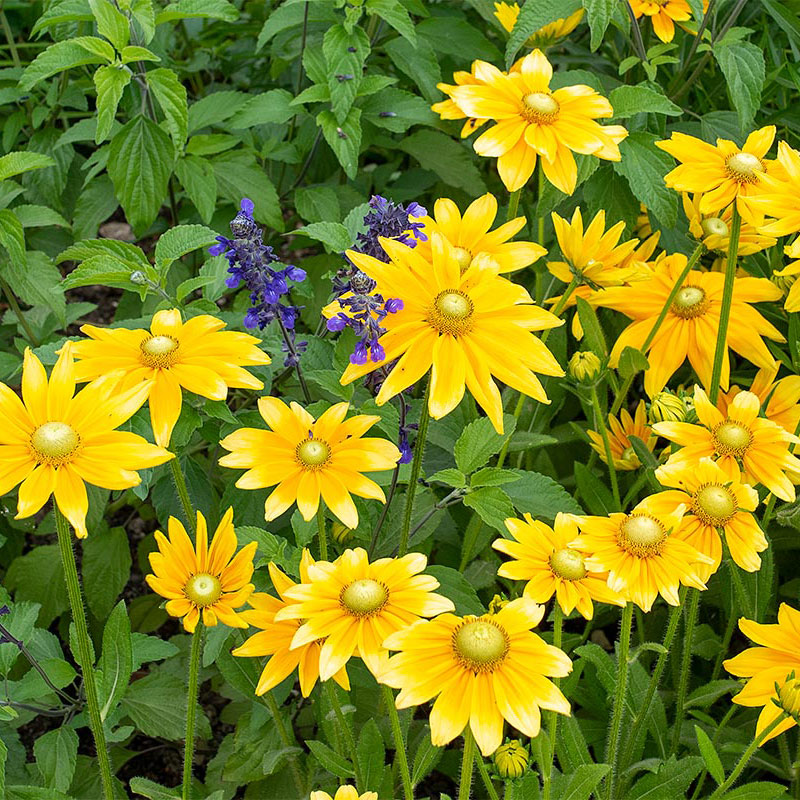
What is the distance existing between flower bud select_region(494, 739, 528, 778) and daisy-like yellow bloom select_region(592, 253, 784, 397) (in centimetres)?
81

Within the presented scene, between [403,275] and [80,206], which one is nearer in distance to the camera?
[403,275]

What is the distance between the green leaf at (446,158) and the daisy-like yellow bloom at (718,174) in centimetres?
79

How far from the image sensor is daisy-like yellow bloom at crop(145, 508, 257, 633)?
133cm

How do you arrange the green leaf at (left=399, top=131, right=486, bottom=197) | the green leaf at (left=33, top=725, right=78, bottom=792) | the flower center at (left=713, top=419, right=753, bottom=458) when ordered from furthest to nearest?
the green leaf at (left=399, top=131, right=486, bottom=197)
the green leaf at (left=33, top=725, right=78, bottom=792)
the flower center at (left=713, top=419, right=753, bottom=458)

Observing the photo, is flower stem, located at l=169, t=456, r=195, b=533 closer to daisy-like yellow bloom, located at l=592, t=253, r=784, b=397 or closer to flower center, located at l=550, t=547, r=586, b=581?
flower center, located at l=550, t=547, r=586, b=581

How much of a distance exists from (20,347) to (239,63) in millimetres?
1333

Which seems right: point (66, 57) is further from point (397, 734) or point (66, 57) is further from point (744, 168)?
point (397, 734)

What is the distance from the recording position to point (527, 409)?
211 cm

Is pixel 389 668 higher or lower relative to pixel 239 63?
higher

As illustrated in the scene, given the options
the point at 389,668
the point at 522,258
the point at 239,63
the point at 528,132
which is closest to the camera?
the point at 389,668

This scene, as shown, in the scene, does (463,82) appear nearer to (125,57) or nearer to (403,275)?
(125,57)

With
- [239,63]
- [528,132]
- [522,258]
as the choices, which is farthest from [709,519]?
[239,63]

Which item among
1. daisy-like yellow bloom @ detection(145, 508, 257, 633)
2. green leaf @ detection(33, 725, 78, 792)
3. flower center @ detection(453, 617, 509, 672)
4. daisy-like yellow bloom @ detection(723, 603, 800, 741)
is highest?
flower center @ detection(453, 617, 509, 672)

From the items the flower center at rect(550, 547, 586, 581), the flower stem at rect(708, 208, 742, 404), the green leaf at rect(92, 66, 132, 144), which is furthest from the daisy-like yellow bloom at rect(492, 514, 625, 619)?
the green leaf at rect(92, 66, 132, 144)
